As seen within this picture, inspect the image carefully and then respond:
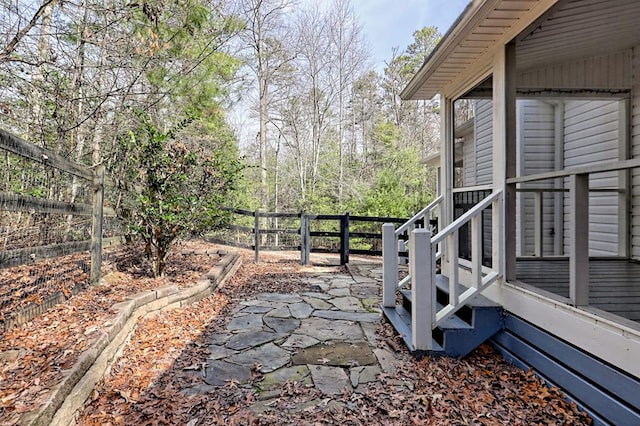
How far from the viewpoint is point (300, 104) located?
46.3ft

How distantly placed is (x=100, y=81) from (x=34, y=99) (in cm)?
118

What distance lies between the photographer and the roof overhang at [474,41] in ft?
7.85

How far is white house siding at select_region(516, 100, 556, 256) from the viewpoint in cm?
479

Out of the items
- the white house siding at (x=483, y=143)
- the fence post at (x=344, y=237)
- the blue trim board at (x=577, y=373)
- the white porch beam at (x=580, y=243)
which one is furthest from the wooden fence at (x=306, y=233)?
the white porch beam at (x=580, y=243)

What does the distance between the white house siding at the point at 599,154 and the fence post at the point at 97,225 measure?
17.9ft

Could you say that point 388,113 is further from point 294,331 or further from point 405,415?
point 405,415

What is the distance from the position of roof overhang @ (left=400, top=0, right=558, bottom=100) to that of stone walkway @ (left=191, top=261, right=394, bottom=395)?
257 cm

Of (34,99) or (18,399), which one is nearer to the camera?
(18,399)

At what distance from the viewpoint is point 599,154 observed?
165 inches

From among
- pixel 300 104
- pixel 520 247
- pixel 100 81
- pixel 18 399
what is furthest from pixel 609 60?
pixel 300 104

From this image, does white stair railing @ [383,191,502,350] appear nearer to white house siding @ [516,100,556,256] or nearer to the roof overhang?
the roof overhang

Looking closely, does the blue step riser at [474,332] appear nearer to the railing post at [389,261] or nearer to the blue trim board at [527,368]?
the blue trim board at [527,368]

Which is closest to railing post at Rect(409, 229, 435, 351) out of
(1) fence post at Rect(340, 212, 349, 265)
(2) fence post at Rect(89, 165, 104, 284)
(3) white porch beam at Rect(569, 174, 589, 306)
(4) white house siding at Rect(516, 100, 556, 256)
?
(3) white porch beam at Rect(569, 174, 589, 306)

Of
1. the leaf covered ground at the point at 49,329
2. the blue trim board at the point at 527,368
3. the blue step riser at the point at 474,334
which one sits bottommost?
the blue trim board at the point at 527,368
